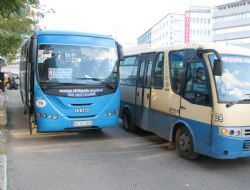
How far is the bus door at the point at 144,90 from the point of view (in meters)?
9.52

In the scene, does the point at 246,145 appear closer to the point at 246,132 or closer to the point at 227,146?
the point at 246,132

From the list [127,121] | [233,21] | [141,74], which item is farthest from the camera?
[233,21]

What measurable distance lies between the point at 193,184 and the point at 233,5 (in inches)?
3798

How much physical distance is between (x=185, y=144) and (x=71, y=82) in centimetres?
332

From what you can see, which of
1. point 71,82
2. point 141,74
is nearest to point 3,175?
point 71,82

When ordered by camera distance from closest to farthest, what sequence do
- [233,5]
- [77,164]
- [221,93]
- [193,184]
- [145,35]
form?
[193,184], [221,93], [77,164], [233,5], [145,35]

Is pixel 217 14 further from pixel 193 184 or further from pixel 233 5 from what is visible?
pixel 193 184

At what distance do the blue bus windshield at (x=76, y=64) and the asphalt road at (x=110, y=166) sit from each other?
1689mm

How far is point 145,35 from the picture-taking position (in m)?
129

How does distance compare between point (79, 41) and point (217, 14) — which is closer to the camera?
point (79, 41)

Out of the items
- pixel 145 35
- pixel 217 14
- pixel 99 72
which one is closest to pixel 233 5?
pixel 217 14

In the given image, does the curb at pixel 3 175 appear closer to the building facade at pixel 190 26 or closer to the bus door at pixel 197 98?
the bus door at pixel 197 98

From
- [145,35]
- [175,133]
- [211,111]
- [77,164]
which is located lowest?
[77,164]

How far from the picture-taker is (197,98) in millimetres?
7289
